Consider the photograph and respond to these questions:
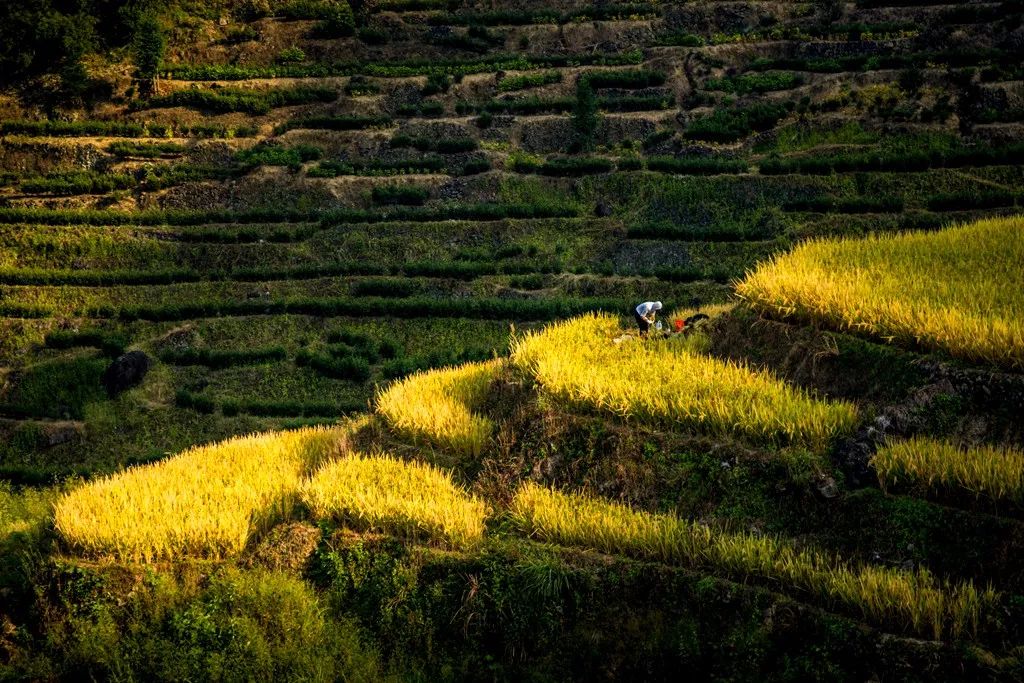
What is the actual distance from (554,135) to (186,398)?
Result: 1639 cm

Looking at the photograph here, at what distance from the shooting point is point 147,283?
28.9 metres

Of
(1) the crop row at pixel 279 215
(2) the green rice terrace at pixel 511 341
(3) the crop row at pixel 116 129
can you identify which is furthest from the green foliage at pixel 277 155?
(1) the crop row at pixel 279 215

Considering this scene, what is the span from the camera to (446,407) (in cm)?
1239

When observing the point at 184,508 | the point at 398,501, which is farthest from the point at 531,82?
the point at 398,501

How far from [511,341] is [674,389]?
13.2 ft

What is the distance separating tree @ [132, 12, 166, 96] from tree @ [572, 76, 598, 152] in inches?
631

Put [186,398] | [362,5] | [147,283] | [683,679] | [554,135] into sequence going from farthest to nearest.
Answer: [362,5] < [554,135] < [147,283] < [186,398] < [683,679]

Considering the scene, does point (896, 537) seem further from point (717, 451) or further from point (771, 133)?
point (771, 133)

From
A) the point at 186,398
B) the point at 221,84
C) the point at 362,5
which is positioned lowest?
the point at 186,398

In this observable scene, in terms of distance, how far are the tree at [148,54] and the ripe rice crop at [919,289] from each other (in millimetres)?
29929

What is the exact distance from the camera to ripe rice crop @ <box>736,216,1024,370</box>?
32.0ft

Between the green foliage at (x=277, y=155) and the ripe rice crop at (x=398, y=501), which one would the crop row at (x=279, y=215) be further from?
the ripe rice crop at (x=398, y=501)

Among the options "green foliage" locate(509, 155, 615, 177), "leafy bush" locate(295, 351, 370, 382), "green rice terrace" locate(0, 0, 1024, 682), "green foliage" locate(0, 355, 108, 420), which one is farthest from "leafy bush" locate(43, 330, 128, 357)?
"green foliage" locate(509, 155, 615, 177)

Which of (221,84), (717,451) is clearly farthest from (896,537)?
(221,84)
